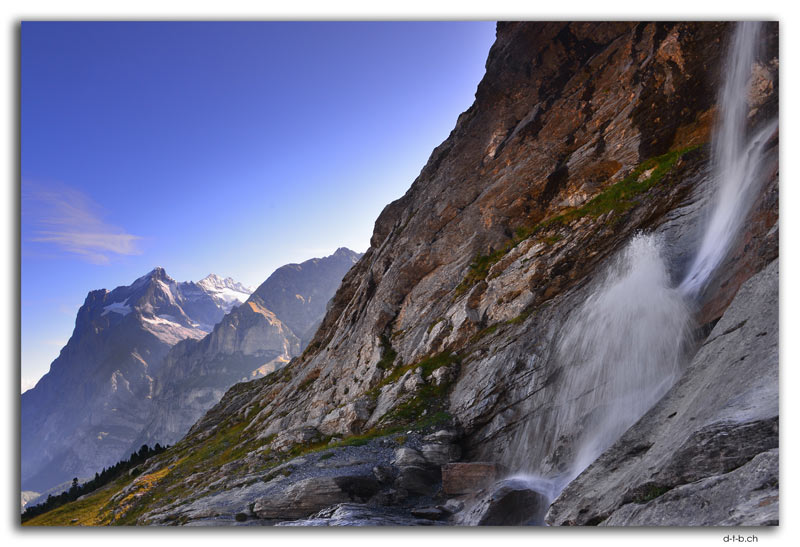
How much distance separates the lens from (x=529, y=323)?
1833 centimetres

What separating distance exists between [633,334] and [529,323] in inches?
204

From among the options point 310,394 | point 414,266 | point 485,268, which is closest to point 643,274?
point 485,268

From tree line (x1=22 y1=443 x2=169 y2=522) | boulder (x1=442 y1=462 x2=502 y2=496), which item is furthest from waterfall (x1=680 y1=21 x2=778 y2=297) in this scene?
tree line (x1=22 y1=443 x2=169 y2=522)

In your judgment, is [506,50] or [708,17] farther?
[506,50]

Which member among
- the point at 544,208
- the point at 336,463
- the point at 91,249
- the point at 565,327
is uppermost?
the point at 544,208

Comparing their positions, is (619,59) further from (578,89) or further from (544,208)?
(544,208)

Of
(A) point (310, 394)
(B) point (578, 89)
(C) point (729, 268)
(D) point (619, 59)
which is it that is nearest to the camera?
(C) point (729, 268)

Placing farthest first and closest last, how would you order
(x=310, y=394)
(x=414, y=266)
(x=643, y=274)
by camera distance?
(x=310, y=394)
(x=414, y=266)
(x=643, y=274)

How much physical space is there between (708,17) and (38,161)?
21344 mm

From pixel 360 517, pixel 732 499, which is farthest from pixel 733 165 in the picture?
pixel 360 517

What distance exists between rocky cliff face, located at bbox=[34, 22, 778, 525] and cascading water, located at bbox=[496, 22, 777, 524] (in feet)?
1.02

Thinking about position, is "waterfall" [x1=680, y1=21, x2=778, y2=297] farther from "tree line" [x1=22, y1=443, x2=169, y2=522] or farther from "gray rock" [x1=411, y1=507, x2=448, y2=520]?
"tree line" [x1=22, y1=443, x2=169, y2=522]

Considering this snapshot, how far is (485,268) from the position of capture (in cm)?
2533

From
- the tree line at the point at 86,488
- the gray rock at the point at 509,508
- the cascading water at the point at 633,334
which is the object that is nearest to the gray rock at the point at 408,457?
the cascading water at the point at 633,334
